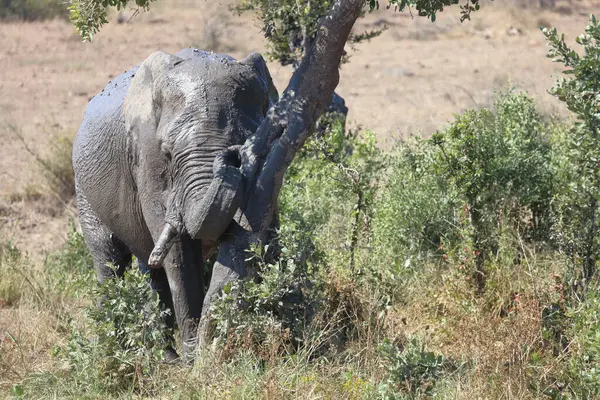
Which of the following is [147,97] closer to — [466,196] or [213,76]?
[213,76]

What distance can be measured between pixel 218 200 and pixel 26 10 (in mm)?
20386

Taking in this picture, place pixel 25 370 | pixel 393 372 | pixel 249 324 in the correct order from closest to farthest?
pixel 393 372, pixel 249 324, pixel 25 370

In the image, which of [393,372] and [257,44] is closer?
[393,372]

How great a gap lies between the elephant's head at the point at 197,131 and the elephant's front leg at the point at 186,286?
17 cm

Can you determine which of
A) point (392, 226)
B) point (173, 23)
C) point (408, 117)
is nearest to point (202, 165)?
point (392, 226)

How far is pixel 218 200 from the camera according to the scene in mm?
5312

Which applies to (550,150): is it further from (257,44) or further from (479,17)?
(479,17)

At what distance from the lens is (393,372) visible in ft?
16.7

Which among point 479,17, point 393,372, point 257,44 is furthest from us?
point 479,17

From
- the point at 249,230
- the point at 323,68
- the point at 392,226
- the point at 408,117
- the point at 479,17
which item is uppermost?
the point at 323,68

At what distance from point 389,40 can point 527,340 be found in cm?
1946

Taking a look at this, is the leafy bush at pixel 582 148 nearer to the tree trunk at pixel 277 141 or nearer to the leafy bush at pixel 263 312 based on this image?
the tree trunk at pixel 277 141

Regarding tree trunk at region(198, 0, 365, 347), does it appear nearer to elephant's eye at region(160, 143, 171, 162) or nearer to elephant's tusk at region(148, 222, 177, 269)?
elephant's tusk at region(148, 222, 177, 269)

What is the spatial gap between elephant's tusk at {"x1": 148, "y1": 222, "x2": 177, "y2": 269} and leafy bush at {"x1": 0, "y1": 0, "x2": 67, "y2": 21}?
19385 mm
